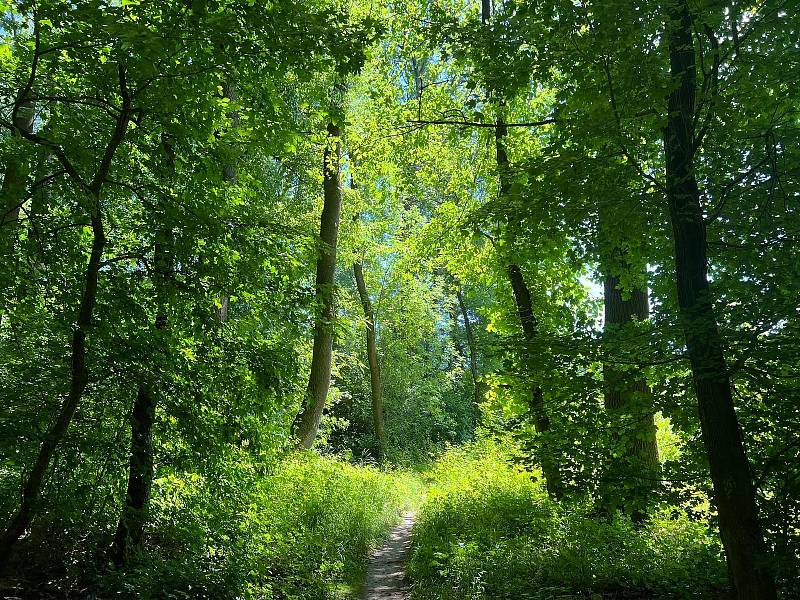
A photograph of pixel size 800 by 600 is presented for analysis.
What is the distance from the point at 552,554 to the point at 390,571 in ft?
10.6

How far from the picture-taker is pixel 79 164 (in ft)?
13.6

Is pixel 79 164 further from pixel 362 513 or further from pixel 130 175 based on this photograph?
pixel 362 513

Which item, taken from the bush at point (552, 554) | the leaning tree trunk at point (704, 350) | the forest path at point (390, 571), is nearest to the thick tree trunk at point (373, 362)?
the forest path at point (390, 571)

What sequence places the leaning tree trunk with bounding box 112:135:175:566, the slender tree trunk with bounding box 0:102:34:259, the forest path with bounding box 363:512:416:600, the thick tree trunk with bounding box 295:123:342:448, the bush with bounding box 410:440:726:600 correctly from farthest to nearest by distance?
1. the thick tree trunk with bounding box 295:123:342:448
2. the forest path with bounding box 363:512:416:600
3. the bush with bounding box 410:440:726:600
4. the leaning tree trunk with bounding box 112:135:175:566
5. the slender tree trunk with bounding box 0:102:34:259

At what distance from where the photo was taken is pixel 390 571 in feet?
29.8

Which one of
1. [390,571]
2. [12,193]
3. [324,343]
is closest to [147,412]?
[12,193]

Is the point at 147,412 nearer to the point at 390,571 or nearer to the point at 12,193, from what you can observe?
the point at 12,193

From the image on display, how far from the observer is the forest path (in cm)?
774

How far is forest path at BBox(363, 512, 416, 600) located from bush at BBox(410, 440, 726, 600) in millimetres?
324

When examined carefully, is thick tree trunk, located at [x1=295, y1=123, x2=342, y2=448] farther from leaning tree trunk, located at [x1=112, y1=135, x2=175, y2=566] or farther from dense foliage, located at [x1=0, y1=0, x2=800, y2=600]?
A: leaning tree trunk, located at [x1=112, y1=135, x2=175, y2=566]

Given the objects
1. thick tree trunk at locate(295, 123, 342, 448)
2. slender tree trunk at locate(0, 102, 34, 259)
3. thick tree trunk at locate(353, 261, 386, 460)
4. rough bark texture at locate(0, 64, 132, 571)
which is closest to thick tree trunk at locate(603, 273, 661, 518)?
rough bark texture at locate(0, 64, 132, 571)

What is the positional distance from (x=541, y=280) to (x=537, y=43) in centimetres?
543

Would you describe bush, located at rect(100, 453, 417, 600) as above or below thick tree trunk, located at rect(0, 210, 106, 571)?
below

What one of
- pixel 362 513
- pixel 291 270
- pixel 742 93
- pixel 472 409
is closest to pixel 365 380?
pixel 472 409
